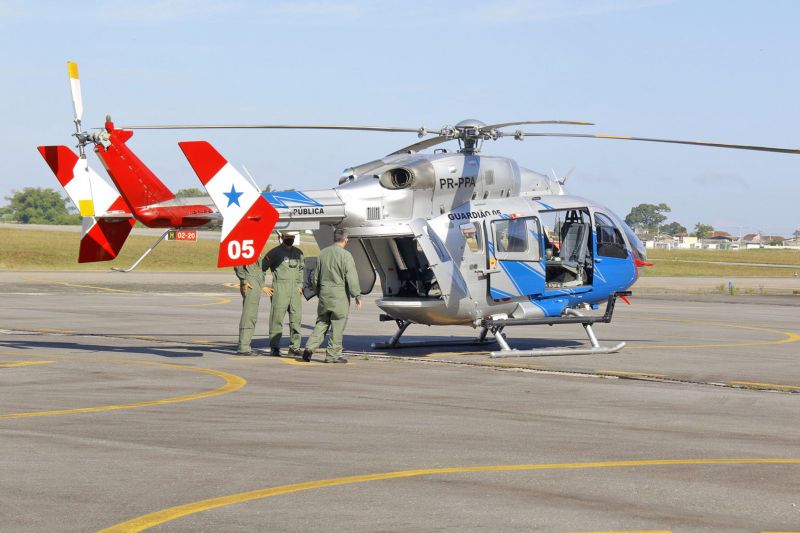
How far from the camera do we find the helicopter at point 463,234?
18844 millimetres

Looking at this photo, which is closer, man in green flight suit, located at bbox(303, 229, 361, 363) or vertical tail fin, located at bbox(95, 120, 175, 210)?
vertical tail fin, located at bbox(95, 120, 175, 210)

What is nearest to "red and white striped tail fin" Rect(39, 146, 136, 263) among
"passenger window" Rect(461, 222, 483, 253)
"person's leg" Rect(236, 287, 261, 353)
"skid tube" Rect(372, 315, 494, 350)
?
"person's leg" Rect(236, 287, 261, 353)

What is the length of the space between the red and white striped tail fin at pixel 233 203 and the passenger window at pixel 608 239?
691 cm

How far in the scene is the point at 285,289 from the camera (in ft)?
64.1

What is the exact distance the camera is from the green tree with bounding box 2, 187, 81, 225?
591 feet

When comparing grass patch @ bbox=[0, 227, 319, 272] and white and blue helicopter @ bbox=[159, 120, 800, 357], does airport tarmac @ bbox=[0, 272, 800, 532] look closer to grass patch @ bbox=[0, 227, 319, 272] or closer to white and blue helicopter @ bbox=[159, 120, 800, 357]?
white and blue helicopter @ bbox=[159, 120, 800, 357]

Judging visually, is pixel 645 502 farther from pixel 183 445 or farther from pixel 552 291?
pixel 552 291

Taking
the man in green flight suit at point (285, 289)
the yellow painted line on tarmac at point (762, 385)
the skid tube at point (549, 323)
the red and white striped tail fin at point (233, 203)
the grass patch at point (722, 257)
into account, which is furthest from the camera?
the grass patch at point (722, 257)

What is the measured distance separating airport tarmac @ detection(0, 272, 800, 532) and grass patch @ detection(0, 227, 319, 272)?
41.7 meters

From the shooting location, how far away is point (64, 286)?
1731 inches

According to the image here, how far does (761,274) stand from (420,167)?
66427 mm

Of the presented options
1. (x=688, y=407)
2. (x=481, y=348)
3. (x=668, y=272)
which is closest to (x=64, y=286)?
(x=481, y=348)

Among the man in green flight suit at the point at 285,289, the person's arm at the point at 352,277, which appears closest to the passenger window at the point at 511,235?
the person's arm at the point at 352,277

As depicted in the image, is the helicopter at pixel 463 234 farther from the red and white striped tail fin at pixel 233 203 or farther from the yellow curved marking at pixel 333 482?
the yellow curved marking at pixel 333 482
